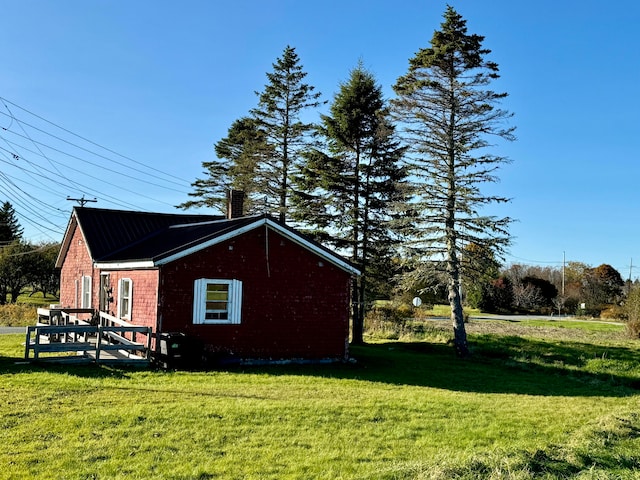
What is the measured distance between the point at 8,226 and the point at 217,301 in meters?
52.3

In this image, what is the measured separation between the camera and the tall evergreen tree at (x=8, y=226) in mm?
59375

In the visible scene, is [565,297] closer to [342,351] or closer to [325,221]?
[325,221]

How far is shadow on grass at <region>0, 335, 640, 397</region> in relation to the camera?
15.6 metres

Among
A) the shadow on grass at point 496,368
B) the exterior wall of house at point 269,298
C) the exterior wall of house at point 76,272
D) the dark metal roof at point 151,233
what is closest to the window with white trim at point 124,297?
the dark metal roof at point 151,233

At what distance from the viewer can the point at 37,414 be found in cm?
945

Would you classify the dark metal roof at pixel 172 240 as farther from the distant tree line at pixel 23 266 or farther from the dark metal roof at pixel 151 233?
the distant tree line at pixel 23 266

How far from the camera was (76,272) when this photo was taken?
25.8 meters

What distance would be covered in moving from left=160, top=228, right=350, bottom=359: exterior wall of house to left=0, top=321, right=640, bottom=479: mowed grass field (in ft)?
4.14

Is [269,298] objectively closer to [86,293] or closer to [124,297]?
[124,297]

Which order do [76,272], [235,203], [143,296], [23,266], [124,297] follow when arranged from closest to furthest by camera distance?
[143,296] → [124,297] → [235,203] → [76,272] → [23,266]

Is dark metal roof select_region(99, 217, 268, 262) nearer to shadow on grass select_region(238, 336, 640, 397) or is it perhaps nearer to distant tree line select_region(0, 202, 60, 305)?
shadow on grass select_region(238, 336, 640, 397)

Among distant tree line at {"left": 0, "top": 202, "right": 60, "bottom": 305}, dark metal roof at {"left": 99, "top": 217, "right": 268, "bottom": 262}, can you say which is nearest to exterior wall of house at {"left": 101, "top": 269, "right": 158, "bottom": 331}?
dark metal roof at {"left": 99, "top": 217, "right": 268, "bottom": 262}

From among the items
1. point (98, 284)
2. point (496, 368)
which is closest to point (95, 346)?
point (98, 284)

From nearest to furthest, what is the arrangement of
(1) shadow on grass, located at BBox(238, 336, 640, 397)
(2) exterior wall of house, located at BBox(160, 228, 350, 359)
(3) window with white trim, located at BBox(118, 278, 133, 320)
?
(1) shadow on grass, located at BBox(238, 336, 640, 397) < (2) exterior wall of house, located at BBox(160, 228, 350, 359) < (3) window with white trim, located at BBox(118, 278, 133, 320)
